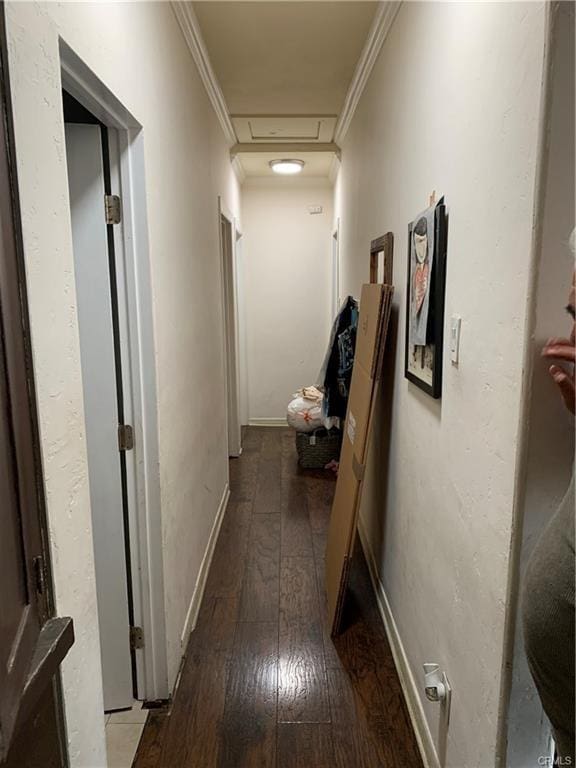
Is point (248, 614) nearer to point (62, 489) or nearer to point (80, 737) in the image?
point (80, 737)

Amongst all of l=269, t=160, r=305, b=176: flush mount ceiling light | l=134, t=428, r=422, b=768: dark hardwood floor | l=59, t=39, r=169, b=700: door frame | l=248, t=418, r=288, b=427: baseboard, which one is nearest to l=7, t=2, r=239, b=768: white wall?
l=59, t=39, r=169, b=700: door frame

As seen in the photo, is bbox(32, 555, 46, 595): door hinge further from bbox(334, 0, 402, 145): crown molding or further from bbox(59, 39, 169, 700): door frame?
bbox(334, 0, 402, 145): crown molding

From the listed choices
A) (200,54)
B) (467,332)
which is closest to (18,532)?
(467,332)

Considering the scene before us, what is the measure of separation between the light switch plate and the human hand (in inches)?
16.3

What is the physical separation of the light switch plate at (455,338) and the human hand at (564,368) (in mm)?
414

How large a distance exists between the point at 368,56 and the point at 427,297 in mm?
1691

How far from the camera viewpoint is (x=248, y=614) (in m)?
2.44

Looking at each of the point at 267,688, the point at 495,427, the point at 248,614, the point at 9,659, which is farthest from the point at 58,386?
the point at 248,614

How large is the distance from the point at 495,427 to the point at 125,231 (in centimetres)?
124

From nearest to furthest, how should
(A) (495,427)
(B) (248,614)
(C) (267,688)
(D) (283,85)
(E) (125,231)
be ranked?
(A) (495,427)
(E) (125,231)
(C) (267,688)
(B) (248,614)
(D) (283,85)

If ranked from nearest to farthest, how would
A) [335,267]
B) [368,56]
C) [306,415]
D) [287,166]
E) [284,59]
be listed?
[368,56]
[284,59]
[306,415]
[287,166]
[335,267]

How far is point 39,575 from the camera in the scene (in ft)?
2.74

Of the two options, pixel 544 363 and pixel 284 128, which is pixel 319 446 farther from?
pixel 544 363

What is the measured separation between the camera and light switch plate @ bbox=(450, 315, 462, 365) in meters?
1.33
